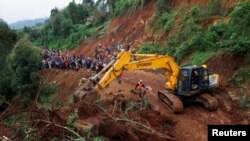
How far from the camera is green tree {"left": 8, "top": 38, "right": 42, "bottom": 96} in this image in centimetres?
3322

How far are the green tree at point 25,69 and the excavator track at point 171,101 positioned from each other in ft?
47.7

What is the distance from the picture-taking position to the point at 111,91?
73.8ft

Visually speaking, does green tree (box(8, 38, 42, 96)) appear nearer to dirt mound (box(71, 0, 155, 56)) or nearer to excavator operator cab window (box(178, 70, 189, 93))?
dirt mound (box(71, 0, 155, 56))

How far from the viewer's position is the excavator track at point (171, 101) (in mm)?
19406

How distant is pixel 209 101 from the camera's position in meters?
19.5

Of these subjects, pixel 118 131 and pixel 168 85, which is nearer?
pixel 118 131

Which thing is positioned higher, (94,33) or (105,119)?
(94,33)

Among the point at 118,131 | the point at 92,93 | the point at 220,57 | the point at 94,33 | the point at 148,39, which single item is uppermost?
the point at 94,33

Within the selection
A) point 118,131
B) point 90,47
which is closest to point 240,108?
point 118,131

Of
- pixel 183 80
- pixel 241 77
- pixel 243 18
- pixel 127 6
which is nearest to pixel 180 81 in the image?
pixel 183 80

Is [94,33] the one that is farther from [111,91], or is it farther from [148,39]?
[111,91]

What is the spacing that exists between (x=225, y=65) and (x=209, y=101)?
4.70m

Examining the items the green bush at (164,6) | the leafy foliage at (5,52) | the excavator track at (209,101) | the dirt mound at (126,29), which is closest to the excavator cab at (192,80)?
the excavator track at (209,101)

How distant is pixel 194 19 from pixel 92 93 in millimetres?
15193
